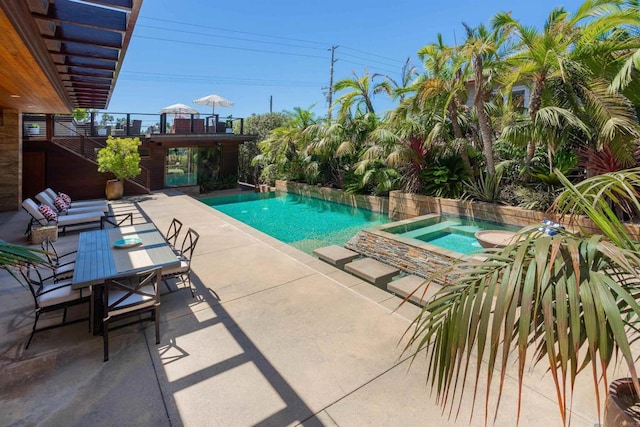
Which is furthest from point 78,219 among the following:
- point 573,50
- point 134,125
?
point 573,50

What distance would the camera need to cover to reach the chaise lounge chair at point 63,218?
6516 mm

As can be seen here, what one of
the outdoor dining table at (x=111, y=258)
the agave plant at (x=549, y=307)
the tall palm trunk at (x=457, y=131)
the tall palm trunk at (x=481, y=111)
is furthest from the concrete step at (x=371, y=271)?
the tall palm trunk at (x=457, y=131)

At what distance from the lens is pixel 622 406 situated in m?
1.60

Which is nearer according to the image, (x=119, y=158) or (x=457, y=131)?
(x=457, y=131)

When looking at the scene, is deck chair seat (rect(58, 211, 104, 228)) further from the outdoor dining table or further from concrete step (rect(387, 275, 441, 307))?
concrete step (rect(387, 275, 441, 307))

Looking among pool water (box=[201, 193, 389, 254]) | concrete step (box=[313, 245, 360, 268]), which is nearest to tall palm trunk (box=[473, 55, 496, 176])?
pool water (box=[201, 193, 389, 254])

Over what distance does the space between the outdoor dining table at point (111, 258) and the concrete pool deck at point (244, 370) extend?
65cm

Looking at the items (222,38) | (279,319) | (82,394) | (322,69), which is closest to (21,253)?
(82,394)

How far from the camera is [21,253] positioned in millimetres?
1571

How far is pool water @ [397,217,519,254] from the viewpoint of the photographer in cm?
768

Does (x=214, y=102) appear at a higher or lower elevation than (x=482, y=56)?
higher

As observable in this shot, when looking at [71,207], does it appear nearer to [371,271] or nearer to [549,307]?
[371,271]

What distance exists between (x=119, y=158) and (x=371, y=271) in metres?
10.3

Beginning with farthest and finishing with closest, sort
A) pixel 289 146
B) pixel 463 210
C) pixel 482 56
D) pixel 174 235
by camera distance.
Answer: pixel 289 146 → pixel 463 210 → pixel 482 56 → pixel 174 235
